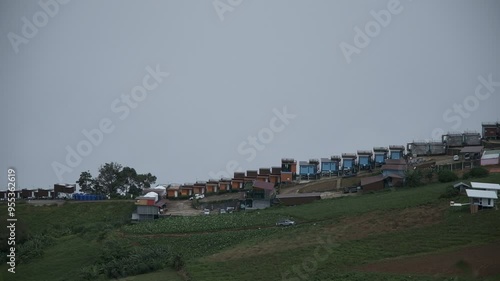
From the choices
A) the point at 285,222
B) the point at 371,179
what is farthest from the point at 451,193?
the point at 371,179

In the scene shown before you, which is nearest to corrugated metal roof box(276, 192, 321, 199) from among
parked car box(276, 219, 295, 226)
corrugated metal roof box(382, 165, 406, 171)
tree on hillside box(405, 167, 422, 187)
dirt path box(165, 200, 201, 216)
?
Answer: corrugated metal roof box(382, 165, 406, 171)

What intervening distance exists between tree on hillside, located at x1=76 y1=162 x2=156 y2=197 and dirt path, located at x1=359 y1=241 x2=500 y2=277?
2921 cm

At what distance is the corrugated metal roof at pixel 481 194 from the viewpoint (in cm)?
3553

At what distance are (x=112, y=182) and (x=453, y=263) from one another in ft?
107

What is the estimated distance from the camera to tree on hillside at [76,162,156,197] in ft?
186

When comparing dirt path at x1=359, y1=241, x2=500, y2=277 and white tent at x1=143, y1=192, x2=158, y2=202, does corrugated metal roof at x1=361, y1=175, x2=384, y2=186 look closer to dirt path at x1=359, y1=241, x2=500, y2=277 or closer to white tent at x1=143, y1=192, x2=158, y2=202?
white tent at x1=143, y1=192, x2=158, y2=202

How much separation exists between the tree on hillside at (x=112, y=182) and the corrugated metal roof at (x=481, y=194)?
28.4m

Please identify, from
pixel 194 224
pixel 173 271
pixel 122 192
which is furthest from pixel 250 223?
pixel 122 192

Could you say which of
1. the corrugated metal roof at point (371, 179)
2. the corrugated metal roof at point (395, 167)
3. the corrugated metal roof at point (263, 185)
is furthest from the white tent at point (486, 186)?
the corrugated metal roof at point (263, 185)

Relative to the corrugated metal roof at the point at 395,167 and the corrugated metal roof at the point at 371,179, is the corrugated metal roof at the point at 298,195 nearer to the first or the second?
the corrugated metal roof at the point at 371,179

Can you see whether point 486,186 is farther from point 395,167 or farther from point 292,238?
point 395,167

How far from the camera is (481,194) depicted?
1407 inches

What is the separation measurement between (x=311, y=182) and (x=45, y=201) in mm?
20063

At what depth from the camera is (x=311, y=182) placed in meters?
53.4
